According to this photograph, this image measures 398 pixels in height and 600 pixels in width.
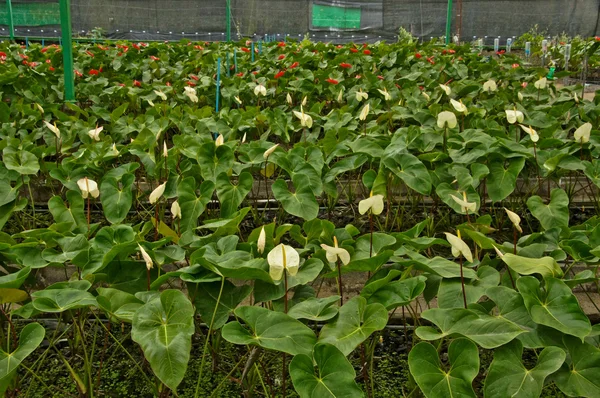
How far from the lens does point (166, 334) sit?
128 centimetres

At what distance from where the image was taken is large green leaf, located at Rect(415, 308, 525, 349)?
4.16ft

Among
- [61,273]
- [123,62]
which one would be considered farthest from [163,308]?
[123,62]

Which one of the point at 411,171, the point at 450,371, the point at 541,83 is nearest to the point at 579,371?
the point at 450,371

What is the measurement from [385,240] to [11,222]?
1.94 metres

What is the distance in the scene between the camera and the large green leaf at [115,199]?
2.19 metres

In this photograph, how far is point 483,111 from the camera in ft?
11.3

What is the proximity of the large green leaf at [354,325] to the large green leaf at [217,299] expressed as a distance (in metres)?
0.24

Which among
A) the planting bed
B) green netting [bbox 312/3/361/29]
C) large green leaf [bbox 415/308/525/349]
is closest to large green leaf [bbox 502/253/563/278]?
the planting bed

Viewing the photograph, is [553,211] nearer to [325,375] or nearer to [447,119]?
[447,119]

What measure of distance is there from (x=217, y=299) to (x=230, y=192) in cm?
80

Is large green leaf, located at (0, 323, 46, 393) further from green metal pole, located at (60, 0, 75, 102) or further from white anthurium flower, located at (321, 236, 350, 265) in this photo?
green metal pole, located at (60, 0, 75, 102)

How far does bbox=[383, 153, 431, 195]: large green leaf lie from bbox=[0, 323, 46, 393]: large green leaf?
4.72 ft

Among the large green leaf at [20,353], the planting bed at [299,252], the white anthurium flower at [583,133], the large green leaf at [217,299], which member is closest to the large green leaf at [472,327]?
the planting bed at [299,252]

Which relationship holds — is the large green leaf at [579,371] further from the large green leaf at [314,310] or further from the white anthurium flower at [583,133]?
the white anthurium flower at [583,133]
